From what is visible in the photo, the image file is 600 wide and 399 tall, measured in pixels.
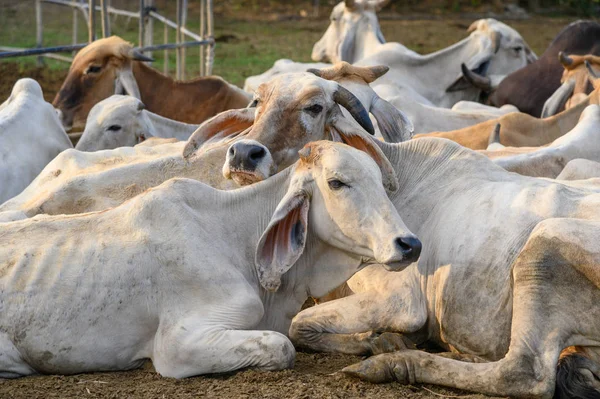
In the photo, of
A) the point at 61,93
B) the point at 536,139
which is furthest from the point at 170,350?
the point at 61,93

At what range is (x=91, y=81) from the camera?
952 centimetres

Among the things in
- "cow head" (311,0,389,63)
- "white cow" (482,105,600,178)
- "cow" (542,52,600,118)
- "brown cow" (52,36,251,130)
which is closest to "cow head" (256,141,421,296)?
"white cow" (482,105,600,178)

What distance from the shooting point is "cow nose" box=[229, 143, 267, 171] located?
5.28 m

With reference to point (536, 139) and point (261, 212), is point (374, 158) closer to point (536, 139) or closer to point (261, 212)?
point (261, 212)

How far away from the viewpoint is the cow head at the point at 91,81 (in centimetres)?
952

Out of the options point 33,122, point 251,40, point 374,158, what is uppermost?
point 374,158

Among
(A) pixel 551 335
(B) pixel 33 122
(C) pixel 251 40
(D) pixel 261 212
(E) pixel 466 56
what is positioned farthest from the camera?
(C) pixel 251 40

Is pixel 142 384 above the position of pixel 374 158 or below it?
below

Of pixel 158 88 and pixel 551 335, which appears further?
pixel 158 88

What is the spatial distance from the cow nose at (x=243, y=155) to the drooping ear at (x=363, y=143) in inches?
23.0

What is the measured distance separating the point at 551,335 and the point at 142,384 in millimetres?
1677

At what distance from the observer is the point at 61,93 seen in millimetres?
9570

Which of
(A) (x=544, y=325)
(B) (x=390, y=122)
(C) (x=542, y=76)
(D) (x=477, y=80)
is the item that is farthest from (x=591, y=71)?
(A) (x=544, y=325)

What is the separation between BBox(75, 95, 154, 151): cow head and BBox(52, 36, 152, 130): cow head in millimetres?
1366
